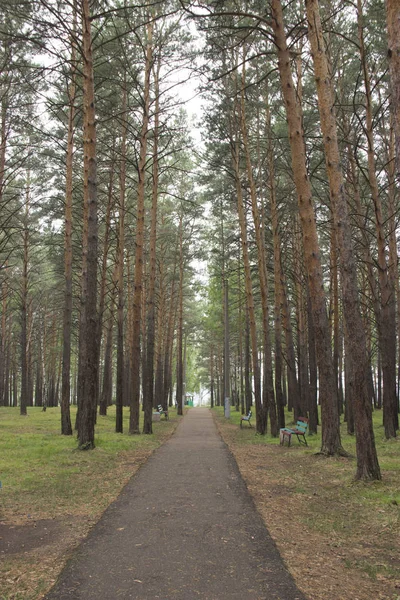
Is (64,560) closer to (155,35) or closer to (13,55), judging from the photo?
(13,55)

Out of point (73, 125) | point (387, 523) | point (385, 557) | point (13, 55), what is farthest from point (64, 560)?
point (73, 125)

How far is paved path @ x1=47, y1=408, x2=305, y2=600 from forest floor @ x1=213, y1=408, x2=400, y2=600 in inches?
8.6

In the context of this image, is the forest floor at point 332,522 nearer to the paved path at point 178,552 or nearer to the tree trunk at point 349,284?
the paved path at point 178,552

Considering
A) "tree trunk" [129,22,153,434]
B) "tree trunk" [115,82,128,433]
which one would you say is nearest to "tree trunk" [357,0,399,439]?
"tree trunk" [129,22,153,434]

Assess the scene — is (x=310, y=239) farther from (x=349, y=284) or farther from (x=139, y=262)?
(x=139, y=262)

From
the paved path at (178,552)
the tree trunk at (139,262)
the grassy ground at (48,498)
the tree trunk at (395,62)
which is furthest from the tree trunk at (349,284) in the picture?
the tree trunk at (139,262)

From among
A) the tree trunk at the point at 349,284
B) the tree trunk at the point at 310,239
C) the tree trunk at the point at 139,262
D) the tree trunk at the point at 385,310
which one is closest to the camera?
the tree trunk at the point at 349,284

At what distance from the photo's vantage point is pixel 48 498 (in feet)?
21.1

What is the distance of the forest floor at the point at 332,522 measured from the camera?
3.60 m

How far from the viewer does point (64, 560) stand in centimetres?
404

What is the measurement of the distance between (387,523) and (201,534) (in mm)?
2162

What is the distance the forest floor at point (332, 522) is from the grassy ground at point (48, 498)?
2.12m

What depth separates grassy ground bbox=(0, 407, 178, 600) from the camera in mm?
3867

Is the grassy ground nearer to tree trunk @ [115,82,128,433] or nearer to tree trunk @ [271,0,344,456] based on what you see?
tree trunk @ [115,82,128,433]
